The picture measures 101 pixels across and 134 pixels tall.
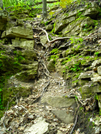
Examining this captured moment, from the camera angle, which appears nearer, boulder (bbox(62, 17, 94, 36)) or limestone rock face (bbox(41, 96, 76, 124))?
limestone rock face (bbox(41, 96, 76, 124))

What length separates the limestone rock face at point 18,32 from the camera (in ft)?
26.8

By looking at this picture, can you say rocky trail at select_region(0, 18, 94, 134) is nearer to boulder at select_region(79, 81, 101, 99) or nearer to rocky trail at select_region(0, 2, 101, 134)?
rocky trail at select_region(0, 2, 101, 134)

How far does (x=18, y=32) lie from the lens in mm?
8398

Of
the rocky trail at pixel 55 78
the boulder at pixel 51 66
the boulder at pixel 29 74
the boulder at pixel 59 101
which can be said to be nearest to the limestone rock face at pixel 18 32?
the rocky trail at pixel 55 78

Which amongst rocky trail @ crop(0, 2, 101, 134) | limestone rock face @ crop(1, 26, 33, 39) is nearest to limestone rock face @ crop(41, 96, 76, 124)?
rocky trail @ crop(0, 2, 101, 134)

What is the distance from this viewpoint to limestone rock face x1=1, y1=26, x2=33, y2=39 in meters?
8.16

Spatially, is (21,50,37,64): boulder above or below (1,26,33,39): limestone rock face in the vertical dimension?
below

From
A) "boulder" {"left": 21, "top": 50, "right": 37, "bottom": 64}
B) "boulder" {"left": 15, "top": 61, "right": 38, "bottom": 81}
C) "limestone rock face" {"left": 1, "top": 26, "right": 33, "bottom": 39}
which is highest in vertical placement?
"limestone rock face" {"left": 1, "top": 26, "right": 33, "bottom": 39}

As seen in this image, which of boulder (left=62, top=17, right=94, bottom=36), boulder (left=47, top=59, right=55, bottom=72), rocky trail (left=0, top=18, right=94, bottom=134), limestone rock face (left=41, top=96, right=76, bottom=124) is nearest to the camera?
rocky trail (left=0, top=18, right=94, bottom=134)

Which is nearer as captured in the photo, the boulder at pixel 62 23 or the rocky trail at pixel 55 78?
the rocky trail at pixel 55 78

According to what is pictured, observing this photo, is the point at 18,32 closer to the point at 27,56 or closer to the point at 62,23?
the point at 27,56

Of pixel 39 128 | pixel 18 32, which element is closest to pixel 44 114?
pixel 39 128

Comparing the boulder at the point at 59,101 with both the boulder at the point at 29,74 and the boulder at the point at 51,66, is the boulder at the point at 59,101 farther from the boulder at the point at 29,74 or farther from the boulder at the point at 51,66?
the boulder at the point at 51,66

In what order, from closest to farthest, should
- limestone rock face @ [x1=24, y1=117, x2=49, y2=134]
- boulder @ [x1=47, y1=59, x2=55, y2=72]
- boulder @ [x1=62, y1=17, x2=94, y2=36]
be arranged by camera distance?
1. limestone rock face @ [x1=24, y1=117, x2=49, y2=134]
2. boulder @ [x1=62, y1=17, x2=94, y2=36]
3. boulder @ [x1=47, y1=59, x2=55, y2=72]
